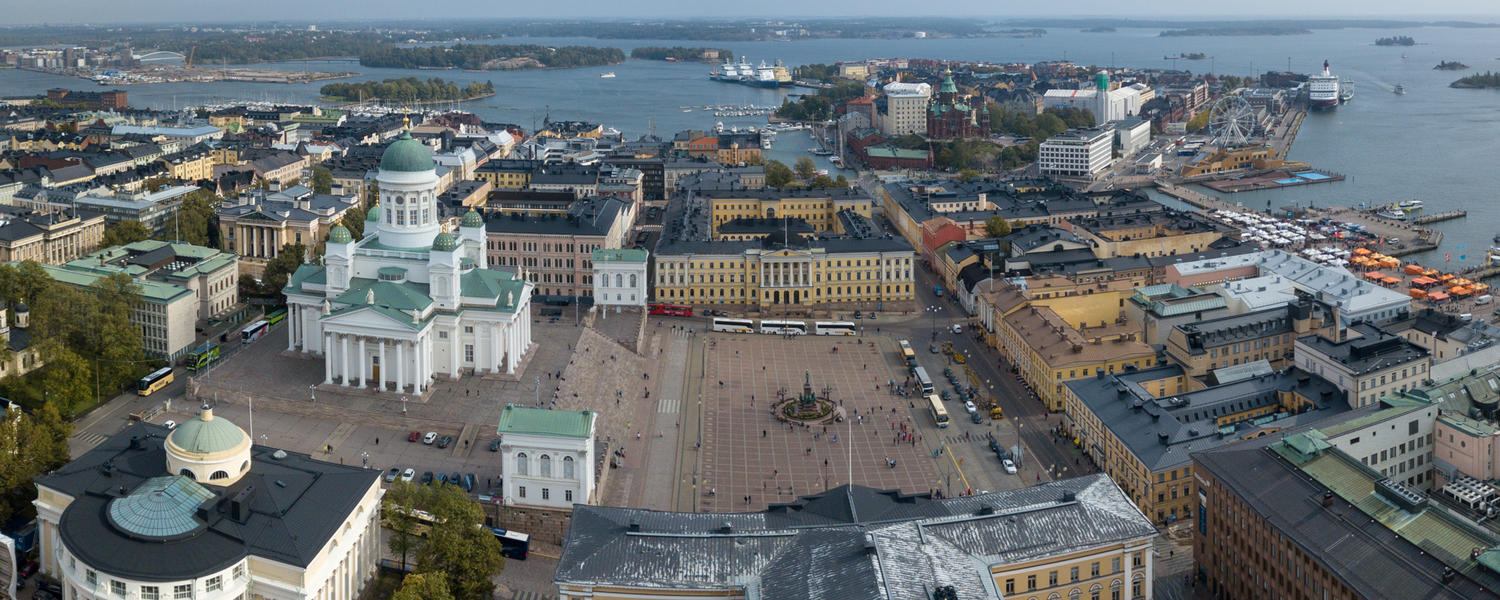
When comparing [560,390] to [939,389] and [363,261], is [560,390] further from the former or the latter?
[939,389]

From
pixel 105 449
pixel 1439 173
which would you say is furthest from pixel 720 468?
pixel 1439 173

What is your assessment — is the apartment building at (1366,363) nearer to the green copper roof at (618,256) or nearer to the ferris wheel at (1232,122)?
the green copper roof at (618,256)

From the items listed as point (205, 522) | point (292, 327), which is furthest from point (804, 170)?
point (205, 522)

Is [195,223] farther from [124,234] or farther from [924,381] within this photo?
[924,381]

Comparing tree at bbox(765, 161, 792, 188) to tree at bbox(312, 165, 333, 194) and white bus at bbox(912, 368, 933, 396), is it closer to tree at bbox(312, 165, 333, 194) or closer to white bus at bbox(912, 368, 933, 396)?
tree at bbox(312, 165, 333, 194)

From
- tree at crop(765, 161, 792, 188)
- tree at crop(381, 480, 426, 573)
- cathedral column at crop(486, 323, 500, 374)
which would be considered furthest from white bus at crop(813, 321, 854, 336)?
tree at crop(765, 161, 792, 188)

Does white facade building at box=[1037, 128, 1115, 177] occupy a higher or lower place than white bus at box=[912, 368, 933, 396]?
higher
